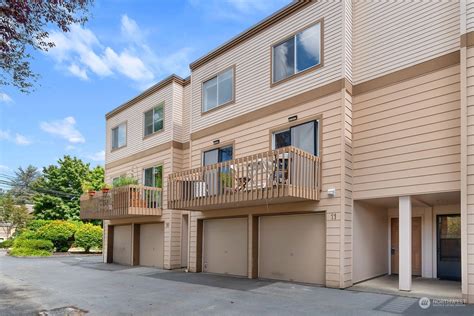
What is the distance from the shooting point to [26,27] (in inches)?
256

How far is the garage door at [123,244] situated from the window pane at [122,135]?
13.6 feet

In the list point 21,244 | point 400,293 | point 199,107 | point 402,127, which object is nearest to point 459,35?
point 402,127

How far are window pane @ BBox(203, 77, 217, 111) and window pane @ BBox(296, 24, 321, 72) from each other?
3930 mm

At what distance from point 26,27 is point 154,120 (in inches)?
435

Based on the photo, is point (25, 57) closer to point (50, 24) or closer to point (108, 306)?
point (50, 24)

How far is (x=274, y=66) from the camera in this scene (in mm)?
12266

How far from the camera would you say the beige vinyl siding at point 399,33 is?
912 centimetres

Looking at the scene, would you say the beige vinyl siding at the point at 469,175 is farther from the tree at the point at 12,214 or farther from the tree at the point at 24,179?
the tree at the point at 24,179

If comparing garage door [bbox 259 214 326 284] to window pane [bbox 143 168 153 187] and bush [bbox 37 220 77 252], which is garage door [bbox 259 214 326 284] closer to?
window pane [bbox 143 168 153 187]

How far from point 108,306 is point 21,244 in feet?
62.3

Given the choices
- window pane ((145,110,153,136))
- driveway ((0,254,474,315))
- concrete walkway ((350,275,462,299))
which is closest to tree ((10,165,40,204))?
window pane ((145,110,153,136))

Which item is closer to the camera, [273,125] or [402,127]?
[402,127]

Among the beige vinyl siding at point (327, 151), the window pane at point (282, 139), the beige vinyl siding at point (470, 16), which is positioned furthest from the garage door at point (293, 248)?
the beige vinyl siding at point (470, 16)

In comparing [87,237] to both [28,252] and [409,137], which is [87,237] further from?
[409,137]
